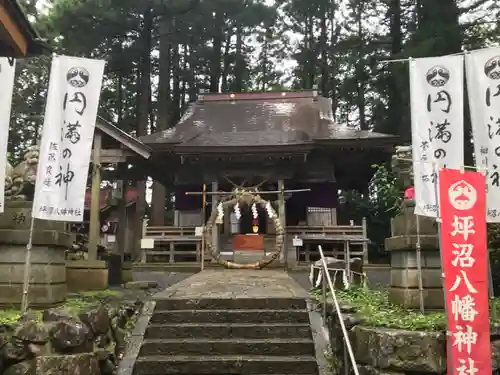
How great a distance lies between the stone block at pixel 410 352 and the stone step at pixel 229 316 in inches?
60.1

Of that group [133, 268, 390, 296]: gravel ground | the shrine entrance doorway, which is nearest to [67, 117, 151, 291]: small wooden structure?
[133, 268, 390, 296]: gravel ground

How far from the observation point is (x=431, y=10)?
17.0 m

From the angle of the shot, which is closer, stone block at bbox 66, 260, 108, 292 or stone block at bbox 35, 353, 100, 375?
stone block at bbox 35, 353, 100, 375

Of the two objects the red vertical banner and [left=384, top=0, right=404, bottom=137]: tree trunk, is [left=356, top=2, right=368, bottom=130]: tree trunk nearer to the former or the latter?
[left=384, top=0, right=404, bottom=137]: tree trunk

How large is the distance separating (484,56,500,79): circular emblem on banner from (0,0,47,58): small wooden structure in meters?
6.06

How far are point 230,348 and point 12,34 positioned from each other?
5348 mm

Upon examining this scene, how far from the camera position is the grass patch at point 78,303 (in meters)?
4.97

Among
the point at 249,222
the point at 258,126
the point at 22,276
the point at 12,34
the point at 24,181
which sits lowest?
the point at 22,276

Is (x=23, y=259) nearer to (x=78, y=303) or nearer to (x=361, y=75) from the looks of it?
(x=78, y=303)

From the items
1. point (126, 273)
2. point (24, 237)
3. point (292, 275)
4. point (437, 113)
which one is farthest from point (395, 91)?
A: point (24, 237)

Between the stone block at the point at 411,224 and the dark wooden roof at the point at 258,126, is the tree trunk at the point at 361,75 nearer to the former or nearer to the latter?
the dark wooden roof at the point at 258,126

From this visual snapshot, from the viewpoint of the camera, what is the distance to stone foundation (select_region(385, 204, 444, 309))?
5.49 m

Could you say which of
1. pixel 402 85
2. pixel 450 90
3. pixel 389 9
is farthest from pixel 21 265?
pixel 389 9

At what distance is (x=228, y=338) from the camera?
5.58 metres
